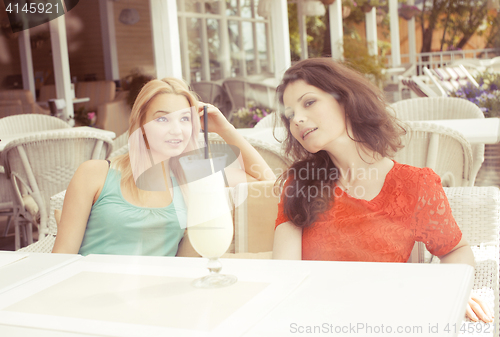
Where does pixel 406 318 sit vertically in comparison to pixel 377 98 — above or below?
below

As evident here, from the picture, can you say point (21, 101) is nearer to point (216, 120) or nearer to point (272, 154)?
point (216, 120)

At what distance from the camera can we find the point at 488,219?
3.61 feet

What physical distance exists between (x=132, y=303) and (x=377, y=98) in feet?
2.32

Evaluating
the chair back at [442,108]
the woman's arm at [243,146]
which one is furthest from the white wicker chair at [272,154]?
the chair back at [442,108]

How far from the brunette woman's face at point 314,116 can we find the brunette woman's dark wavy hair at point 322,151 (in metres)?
0.02

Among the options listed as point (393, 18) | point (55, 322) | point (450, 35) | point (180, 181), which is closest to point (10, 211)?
point (180, 181)

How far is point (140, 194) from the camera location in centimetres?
125

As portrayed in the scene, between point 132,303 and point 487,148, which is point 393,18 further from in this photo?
point 132,303

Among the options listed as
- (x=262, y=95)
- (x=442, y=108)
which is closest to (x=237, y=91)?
(x=262, y=95)

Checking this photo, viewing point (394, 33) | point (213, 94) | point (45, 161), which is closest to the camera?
point (213, 94)

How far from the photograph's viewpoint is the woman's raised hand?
3.36 ft

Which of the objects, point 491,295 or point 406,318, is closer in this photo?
point 406,318

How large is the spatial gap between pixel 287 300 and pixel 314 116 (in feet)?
1.59

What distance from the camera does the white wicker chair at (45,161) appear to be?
66.4 inches
